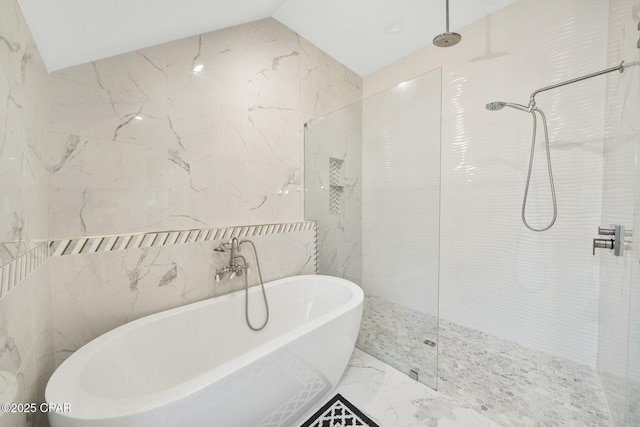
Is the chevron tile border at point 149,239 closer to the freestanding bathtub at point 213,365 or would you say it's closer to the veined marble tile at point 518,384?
the freestanding bathtub at point 213,365

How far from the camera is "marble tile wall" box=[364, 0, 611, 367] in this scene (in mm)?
1635

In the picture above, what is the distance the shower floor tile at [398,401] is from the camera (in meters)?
1.30

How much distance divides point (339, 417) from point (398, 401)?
1.23 ft

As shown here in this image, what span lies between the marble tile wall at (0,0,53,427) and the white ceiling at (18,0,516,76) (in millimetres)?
123

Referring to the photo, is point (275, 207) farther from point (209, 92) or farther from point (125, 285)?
point (125, 285)

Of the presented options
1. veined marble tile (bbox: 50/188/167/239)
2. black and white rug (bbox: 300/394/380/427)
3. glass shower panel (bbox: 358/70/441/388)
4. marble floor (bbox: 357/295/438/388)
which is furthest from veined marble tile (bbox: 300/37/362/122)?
black and white rug (bbox: 300/394/380/427)

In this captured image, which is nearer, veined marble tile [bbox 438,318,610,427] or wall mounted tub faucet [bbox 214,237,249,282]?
veined marble tile [bbox 438,318,610,427]

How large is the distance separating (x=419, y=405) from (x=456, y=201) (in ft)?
5.26

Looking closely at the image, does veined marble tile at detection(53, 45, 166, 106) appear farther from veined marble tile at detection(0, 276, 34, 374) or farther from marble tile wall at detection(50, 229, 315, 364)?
veined marble tile at detection(0, 276, 34, 374)

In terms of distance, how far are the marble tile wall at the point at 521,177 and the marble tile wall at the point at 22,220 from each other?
8.51ft

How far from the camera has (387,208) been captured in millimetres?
2074

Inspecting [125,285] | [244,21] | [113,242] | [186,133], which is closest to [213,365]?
[125,285]

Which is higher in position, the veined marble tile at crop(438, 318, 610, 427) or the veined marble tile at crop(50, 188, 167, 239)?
the veined marble tile at crop(50, 188, 167, 239)

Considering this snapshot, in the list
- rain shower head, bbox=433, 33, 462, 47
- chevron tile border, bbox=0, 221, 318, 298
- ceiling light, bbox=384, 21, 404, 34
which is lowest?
chevron tile border, bbox=0, 221, 318, 298
